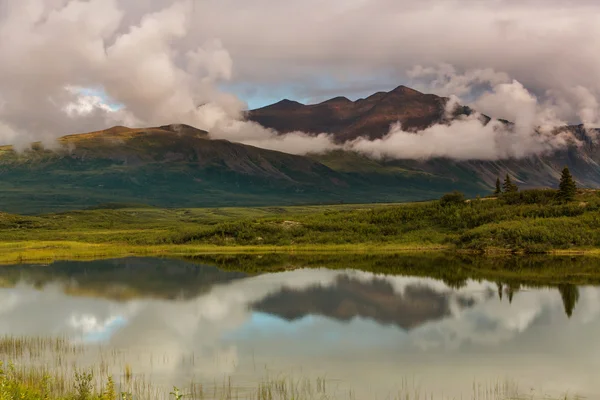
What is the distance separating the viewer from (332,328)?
1547 inches

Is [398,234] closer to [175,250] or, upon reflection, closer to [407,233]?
[407,233]

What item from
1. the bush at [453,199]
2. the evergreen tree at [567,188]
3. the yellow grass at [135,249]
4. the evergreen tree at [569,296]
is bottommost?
the yellow grass at [135,249]

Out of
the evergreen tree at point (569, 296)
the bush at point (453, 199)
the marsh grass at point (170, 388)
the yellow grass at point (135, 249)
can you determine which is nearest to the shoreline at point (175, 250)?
the yellow grass at point (135, 249)

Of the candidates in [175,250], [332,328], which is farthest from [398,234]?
[332,328]

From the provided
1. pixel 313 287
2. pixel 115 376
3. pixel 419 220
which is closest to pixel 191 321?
pixel 115 376

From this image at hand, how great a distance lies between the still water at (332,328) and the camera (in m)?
28.7

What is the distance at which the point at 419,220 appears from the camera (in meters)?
114

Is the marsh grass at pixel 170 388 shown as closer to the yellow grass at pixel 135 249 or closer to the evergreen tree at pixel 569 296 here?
the evergreen tree at pixel 569 296

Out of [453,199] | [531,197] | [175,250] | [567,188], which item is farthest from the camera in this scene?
[453,199]

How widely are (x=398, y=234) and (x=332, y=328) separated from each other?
233 feet

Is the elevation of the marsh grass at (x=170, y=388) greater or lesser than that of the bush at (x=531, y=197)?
lesser

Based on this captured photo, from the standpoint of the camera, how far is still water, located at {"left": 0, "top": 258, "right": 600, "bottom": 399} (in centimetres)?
2869

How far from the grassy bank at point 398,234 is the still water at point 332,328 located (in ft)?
115

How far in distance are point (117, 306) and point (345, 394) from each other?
2890cm
